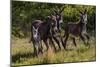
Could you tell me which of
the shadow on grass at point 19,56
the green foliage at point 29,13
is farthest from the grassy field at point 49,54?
the green foliage at point 29,13

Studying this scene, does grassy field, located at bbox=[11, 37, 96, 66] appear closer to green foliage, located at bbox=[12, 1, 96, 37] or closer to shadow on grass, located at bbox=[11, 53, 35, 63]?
shadow on grass, located at bbox=[11, 53, 35, 63]

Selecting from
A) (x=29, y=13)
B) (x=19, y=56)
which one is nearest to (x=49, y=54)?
(x=19, y=56)

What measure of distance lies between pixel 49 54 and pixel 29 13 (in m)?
0.50

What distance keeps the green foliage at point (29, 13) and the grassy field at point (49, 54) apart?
0.38ft

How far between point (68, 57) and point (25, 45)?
53 cm

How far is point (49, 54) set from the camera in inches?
89.7

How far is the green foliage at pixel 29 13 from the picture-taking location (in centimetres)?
214

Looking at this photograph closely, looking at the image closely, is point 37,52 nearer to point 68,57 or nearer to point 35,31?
point 35,31

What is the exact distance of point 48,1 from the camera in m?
2.29

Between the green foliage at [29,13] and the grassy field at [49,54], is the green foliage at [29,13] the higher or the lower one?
the higher one

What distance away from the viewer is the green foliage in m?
2.14

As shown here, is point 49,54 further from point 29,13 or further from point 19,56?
point 29,13

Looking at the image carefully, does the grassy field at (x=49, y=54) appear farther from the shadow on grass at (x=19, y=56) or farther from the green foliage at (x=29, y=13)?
the green foliage at (x=29, y=13)
